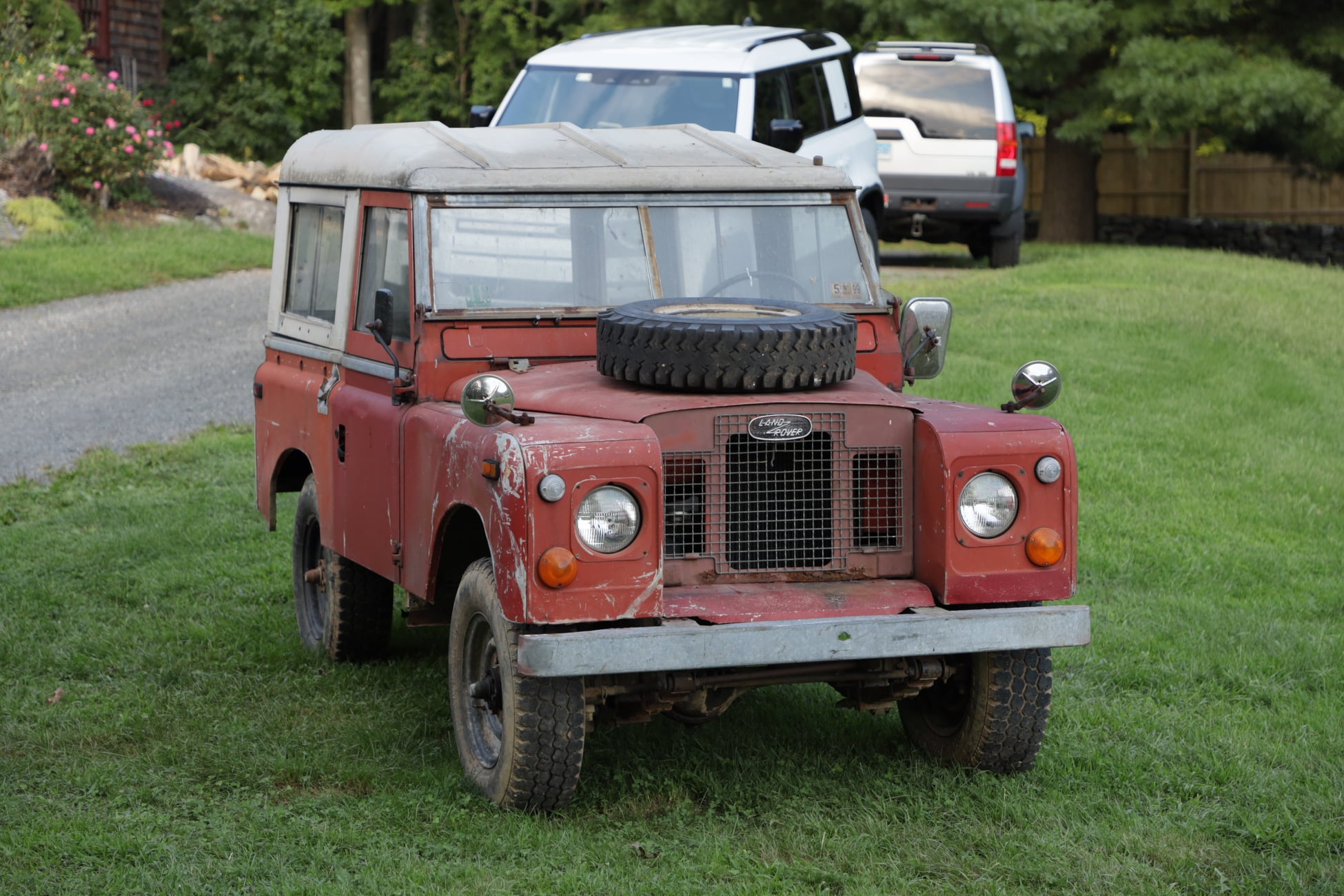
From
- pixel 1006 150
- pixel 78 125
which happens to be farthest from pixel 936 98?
pixel 78 125

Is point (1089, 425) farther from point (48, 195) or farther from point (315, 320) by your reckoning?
point (48, 195)

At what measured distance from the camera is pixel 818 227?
233 inches

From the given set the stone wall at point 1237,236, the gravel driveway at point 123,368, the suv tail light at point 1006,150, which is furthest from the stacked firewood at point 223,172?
the stone wall at point 1237,236

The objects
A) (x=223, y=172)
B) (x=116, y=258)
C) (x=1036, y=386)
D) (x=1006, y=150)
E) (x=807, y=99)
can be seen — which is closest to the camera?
(x=1036, y=386)

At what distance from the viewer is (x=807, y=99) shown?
13570 millimetres

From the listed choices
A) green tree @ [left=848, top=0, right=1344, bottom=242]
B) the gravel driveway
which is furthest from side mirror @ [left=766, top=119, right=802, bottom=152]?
green tree @ [left=848, top=0, right=1344, bottom=242]

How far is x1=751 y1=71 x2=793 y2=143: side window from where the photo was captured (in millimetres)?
12258

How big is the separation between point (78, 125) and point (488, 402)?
1580cm

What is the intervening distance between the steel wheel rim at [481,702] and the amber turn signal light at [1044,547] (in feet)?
5.40

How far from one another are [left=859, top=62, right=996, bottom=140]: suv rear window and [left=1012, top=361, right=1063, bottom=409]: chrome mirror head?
1288 centimetres

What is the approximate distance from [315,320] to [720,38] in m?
7.52

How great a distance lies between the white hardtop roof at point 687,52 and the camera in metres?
12.4

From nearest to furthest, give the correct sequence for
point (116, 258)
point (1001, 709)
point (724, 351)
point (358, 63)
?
point (724, 351), point (1001, 709), point (116, 258), point (358, 63)

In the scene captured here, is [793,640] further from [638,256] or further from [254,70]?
[254,70]
